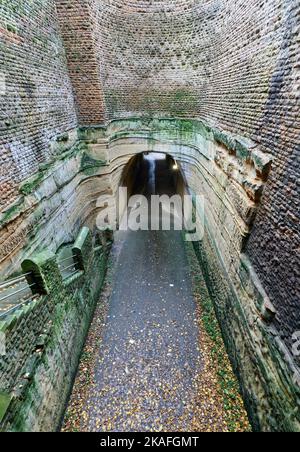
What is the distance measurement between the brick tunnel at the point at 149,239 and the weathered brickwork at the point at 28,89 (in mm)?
44

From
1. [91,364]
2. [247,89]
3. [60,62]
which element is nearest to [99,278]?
[91,364]

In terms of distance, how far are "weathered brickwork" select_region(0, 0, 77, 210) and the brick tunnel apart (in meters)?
0.04

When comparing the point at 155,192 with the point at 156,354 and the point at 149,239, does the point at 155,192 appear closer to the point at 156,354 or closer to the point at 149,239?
the point at 149,239

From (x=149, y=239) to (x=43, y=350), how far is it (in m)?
6.86

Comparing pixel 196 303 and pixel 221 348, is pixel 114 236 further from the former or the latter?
pixel 221 348

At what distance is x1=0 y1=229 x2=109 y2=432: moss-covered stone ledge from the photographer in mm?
3156

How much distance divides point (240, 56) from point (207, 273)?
6.05 m

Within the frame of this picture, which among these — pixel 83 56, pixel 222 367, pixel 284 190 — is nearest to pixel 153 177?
pixel 83 56

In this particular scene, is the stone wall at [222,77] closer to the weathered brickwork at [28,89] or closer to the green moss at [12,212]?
the weathered brickwork at [28,89]

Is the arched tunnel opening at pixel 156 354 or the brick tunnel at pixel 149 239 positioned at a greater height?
the brick tunnel at pixel 149 239

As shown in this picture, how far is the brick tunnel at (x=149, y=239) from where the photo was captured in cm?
358

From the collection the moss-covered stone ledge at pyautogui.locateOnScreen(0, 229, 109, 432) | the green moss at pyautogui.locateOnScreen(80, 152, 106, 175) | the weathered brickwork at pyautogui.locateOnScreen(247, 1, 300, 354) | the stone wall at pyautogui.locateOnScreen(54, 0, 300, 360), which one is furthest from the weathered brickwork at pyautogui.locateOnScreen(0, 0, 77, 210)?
the weathered brickwork at pyautogui.locateOnScreen(247, 1, 300, 354)

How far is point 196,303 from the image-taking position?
7.05 m

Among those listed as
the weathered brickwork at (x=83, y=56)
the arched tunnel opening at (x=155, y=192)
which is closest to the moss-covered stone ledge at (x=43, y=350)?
the weathered brickwork at (x=83, y=56)
